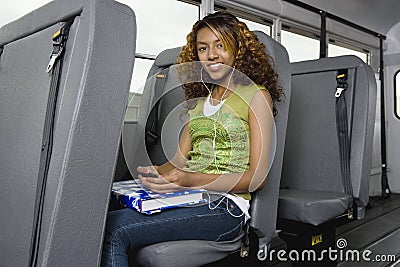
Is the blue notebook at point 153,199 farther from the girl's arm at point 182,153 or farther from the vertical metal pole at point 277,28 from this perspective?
the vertical metal pole at point 277,28

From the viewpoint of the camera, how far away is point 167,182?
1403mm

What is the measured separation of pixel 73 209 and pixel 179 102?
47.7 inches

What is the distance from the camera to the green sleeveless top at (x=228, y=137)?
5.39 feet

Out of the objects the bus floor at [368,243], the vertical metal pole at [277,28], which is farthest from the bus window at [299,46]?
the bus floor at [368,243]

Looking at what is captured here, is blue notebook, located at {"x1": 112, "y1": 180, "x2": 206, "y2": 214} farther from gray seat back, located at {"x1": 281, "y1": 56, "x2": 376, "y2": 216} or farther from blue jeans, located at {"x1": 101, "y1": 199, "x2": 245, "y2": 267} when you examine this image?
Result: gray seat back, located at {"x1": 281, "y1": 56, "x2": 376, "y2": 216}

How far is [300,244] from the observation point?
2.32m

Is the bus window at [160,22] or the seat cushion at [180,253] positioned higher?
the bus window at [160,22]

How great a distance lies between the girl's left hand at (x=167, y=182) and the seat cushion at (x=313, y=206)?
Answer: 2.89 feet

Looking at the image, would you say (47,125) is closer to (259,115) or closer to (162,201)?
(162,201)

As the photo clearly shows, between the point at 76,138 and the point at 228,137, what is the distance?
76 centimetres

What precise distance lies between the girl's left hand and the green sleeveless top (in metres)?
0.22

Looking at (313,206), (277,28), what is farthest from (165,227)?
(277,28)

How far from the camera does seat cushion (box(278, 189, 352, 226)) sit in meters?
2.12

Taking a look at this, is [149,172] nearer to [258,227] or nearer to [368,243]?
[258,227]
